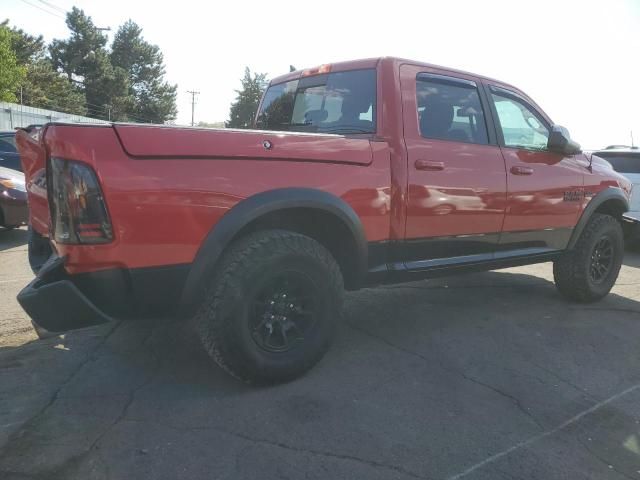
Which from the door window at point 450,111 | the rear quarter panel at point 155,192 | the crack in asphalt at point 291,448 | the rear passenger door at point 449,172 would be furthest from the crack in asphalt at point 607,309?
the rear quarter panel at point 155,192

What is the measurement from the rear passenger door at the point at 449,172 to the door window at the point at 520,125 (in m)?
0.20

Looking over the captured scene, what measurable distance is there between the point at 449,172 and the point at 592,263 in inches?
88.6

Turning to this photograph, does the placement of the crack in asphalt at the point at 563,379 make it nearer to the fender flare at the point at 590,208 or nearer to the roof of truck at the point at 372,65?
the fender flare at the point at 590,208

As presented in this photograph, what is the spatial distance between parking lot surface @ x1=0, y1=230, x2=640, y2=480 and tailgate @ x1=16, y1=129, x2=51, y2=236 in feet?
2.86

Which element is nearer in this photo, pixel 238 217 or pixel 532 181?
pixel 238 217

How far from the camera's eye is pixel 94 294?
2.41m

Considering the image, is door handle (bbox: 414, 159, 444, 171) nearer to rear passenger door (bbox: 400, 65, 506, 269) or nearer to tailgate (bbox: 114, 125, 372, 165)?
rear passenger door (bbox: 400, 65, 506, 269)

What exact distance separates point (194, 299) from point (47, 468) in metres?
0.93

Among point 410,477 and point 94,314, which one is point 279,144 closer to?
point 94,314

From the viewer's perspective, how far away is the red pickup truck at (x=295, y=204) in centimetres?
234

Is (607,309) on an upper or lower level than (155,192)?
lower

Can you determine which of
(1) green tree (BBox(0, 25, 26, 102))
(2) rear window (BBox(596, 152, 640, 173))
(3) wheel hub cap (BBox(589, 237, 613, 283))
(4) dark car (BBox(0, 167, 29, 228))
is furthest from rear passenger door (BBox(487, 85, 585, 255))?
(1) green tree (BBox(0, 25, 26, 102))

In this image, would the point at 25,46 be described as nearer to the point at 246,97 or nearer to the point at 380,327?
the point at 246,97

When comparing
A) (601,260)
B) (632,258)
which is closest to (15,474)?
(601,260)
